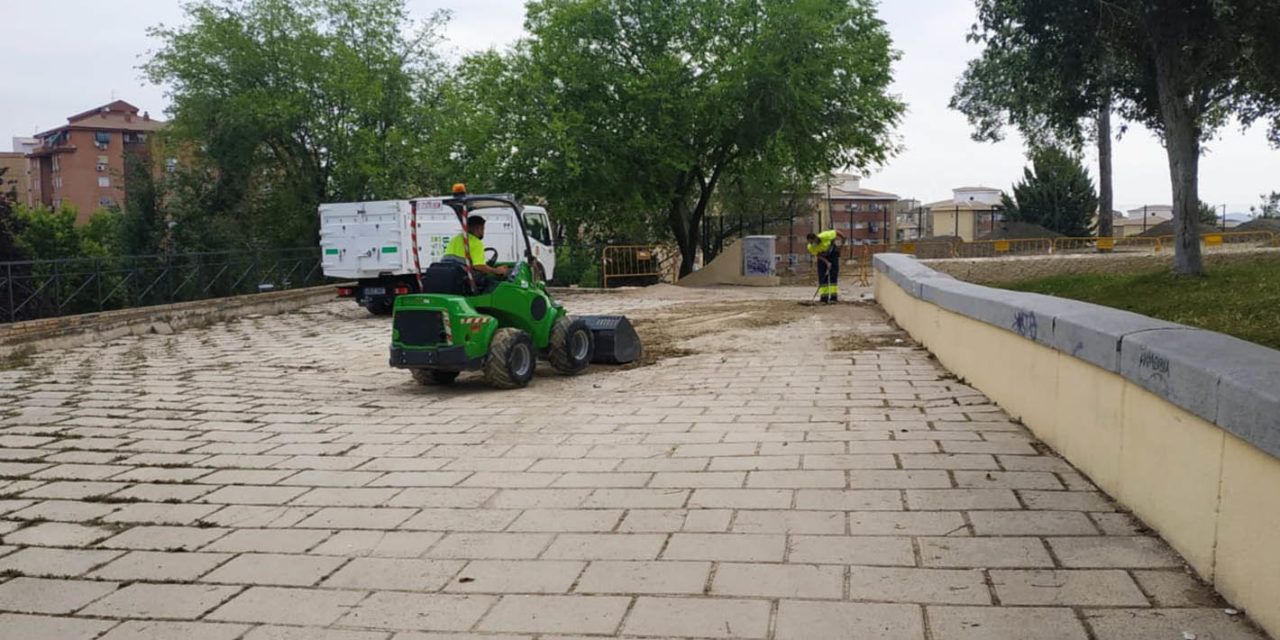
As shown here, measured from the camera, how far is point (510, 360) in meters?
10.0

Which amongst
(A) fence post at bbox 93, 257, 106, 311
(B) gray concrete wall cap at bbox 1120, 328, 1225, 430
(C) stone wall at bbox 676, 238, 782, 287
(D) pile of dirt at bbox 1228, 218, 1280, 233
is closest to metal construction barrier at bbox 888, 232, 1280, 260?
(D) pile of dirt at bbox 1228, 218, 1280, 233

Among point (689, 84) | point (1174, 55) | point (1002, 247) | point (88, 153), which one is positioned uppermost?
point (88, 153)

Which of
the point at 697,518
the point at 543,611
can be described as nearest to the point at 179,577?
the point at 543,611

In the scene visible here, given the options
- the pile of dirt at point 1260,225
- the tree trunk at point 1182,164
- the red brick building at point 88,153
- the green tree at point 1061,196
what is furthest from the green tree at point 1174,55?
the red brick building at point 88,153

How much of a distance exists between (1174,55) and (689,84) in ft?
55.0

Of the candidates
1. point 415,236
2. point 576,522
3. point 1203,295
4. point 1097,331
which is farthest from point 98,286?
point 1203,295

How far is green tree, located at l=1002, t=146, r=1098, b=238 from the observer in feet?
175

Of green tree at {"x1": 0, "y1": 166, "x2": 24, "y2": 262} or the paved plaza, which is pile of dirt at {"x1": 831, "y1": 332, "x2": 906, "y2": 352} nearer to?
the paved plaza

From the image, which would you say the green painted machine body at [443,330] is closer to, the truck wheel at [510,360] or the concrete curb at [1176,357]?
the truck wheel at [510,360]

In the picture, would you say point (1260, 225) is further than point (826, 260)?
Yes

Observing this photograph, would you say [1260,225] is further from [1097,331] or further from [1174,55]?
[1097,331]

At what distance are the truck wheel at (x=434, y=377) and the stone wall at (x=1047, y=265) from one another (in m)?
13.9

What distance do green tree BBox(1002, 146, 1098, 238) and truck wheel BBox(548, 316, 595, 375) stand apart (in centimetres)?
4784

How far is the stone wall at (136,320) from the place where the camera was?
1521 cm
